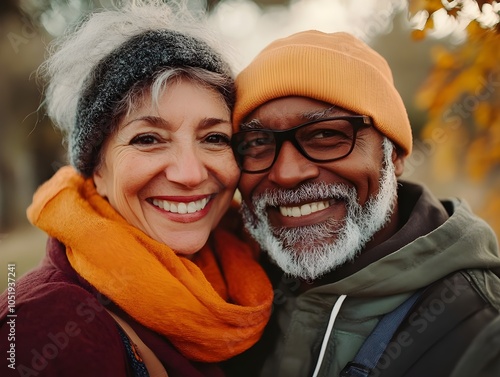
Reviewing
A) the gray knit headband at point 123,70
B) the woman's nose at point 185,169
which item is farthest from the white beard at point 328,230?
the gray knit headband at point 123,70

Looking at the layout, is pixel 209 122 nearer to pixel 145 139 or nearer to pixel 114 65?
pixel 145 139

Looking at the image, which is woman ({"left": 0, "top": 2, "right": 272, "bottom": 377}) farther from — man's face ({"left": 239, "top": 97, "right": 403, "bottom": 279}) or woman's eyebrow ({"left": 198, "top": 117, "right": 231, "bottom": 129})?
man's face ({"left": 239, "top": 97, "right": 403, "bottom": 279})

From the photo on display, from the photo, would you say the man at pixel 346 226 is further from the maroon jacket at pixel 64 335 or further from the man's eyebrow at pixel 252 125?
the maroon jacket at pixel 64 335

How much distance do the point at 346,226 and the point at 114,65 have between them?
1.41 m

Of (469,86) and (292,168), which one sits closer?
(292,168)

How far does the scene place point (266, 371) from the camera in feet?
8.24

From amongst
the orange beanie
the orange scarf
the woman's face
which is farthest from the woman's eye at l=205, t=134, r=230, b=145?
the orange scarf

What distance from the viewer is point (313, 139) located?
8.06 feet

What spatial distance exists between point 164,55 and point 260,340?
1.61 meters

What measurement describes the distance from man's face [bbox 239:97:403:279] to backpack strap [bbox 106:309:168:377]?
851 mm

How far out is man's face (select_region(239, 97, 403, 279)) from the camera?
8.09 ft

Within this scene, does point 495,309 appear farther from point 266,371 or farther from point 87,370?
point 87,370

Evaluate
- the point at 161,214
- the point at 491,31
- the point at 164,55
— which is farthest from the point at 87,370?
the point at 491,31

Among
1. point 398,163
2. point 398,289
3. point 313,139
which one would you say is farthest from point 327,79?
point 398,289
